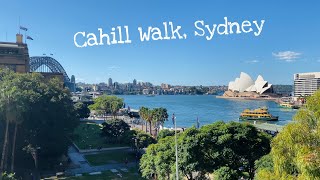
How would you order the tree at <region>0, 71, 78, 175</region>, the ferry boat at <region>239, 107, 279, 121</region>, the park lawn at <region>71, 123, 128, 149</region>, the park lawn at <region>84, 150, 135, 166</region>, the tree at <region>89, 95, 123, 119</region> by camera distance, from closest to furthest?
the tree at <region>0, 71, 78, 175</region>, the park lawn at <region>84, 150, 135, 166</region>, the park lawn at <region>71, 123, 128, 149</region>, the tree at <region>89, 95, 123, 119</region>, the ferry boat at <region>239, 107, 279, 121</region>

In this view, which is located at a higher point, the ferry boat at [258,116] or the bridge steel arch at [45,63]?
the bridge steel arch at [45,63]

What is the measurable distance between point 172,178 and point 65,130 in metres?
18.9

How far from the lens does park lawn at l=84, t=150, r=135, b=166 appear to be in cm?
3906

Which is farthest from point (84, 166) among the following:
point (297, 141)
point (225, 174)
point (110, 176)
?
point (297, 141)

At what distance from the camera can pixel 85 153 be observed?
142 ft

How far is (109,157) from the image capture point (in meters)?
41.2

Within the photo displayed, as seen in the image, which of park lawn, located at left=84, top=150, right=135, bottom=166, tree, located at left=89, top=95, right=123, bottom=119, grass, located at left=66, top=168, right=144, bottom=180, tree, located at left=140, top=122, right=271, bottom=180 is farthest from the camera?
tree, located at left=89, top=95, right=123, bottom=119

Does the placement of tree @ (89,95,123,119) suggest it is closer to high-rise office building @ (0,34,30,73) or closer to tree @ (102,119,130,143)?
high-rise office building @ (0,34,30,73)

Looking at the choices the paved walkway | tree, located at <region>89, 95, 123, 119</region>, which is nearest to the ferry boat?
tree, located at <region>89, 95, 123, 119</region>

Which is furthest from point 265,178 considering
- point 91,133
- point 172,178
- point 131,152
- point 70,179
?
point 91,133

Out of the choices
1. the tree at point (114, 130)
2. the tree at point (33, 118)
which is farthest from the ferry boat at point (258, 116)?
the tree at point (33, 118)

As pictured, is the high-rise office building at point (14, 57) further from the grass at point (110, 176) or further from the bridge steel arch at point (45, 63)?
the bridge steel arch at point (45, 63)

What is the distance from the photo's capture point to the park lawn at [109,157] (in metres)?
39.1

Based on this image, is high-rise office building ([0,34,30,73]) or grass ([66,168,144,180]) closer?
grass ([66,168,144,180])
